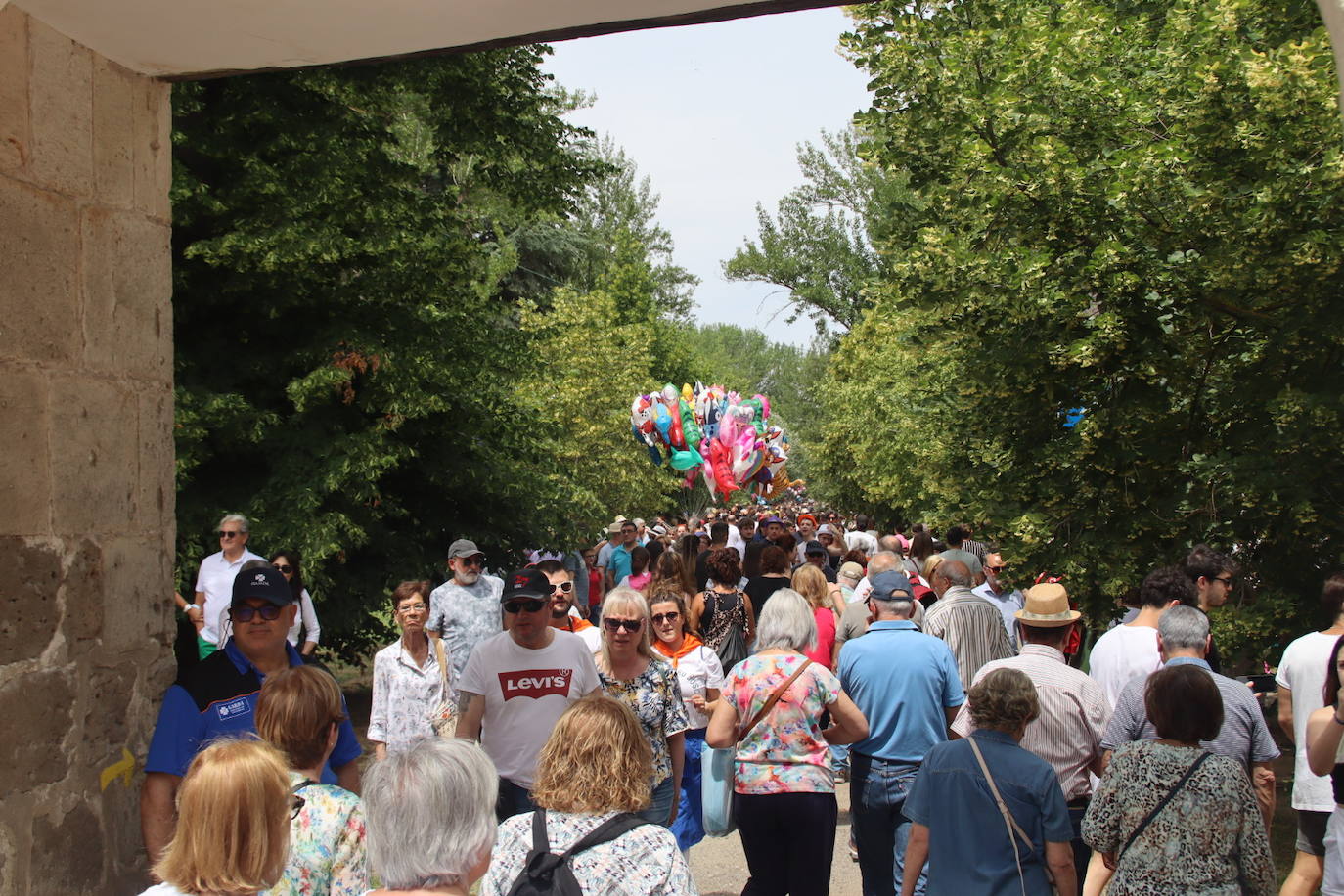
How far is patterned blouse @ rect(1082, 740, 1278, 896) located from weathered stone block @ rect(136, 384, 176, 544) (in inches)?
132

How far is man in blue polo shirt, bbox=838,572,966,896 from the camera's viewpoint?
5898mm

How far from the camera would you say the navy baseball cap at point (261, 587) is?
4.25 m

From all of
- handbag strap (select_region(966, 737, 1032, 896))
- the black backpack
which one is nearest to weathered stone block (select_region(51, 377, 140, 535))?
the black backpack

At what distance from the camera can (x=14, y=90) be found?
12.0ft

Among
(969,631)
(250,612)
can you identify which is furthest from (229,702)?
(969,631)

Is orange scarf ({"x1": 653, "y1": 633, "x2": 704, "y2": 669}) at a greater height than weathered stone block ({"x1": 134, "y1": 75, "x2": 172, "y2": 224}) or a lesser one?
lesser

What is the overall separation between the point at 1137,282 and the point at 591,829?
6235mm

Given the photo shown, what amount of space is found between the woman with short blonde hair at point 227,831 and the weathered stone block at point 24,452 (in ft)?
4.22

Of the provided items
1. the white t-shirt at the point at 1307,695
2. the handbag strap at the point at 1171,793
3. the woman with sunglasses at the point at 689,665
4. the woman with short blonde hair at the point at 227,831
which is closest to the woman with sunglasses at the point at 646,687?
the woman with sunglasses at the point at 689,665

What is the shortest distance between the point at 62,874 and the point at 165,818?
0.32 m

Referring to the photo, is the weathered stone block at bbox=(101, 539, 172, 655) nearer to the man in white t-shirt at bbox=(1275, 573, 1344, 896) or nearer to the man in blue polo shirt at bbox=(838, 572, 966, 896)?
the man in blue polo shirt at bbox=(838, 572, 966, 896)

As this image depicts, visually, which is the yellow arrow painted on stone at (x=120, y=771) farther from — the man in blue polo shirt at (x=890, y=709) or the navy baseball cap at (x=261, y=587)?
the man in blue polo shirt at (x=890, y=709)

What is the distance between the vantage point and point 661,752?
552cm

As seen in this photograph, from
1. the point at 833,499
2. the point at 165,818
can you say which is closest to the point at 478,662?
the point at 165,818
